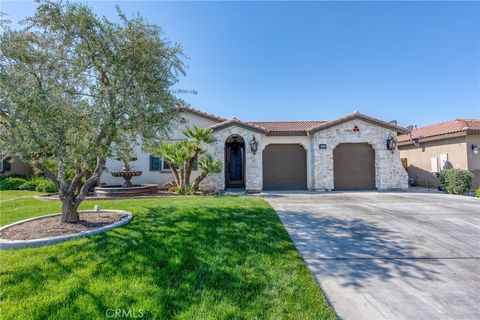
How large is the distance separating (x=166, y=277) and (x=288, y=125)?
14.6 m

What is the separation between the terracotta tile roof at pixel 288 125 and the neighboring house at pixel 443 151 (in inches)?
329

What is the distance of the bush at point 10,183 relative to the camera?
15.7 metres

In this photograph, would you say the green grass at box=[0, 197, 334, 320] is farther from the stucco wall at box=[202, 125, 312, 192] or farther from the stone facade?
the stone facade

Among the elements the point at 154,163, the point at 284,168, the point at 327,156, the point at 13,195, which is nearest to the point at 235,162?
the point at 284,168

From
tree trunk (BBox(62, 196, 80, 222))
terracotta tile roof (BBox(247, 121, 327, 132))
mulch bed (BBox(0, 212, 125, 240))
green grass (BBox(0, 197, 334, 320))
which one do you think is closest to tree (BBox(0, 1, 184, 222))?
tree trunk (BBox(62, 196, 80, 222))

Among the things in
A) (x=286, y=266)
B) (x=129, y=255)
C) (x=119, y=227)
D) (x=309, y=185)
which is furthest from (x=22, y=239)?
(x=309, y=185)

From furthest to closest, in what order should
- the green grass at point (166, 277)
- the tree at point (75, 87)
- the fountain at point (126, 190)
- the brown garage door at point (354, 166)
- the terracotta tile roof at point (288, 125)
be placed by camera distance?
the brown garage door at point (354, 166), the terracotta tile roof at point (288, 125), the fountain at point (126, 190), the tree at point (75, 87), the green grass at point (166, 277)

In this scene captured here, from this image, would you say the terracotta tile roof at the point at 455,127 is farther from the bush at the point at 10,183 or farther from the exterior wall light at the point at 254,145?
the bush at the point at 10,183

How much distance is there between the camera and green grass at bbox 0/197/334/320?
2863mm

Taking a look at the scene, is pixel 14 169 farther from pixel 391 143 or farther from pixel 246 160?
pixel 391 143

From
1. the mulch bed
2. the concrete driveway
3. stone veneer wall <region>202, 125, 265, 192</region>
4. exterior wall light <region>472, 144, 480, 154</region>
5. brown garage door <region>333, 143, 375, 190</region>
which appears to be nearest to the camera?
the concrete driveway

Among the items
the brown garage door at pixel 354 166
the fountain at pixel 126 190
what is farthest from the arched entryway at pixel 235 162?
the brown garage door at pixel 354 166

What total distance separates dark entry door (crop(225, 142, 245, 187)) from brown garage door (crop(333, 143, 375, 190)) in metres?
6.98

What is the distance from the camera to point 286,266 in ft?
13.2
